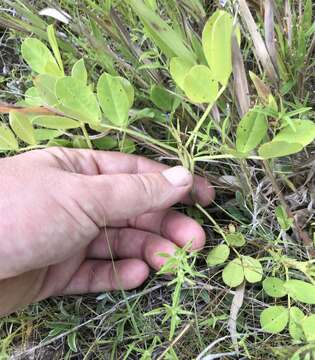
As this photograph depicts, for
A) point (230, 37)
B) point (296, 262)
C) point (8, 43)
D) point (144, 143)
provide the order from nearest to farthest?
1. point (230, 37)
2. point (296, 262)
3. point (144, 143)
4. point (8, 43)

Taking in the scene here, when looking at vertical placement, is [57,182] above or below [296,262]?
above

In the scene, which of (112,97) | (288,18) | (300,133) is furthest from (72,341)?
(288,18)

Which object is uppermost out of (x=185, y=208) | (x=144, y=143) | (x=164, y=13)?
(x=164, y=13)

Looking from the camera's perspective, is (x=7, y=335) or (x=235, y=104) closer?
(x=235, y=104)

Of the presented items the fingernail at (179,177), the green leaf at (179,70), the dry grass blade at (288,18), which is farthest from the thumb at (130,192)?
the dry grass blade at (288,18)

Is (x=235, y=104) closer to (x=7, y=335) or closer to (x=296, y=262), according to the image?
(x=296, y=262)

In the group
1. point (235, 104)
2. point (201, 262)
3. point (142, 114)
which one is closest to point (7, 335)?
point (201, 262)
